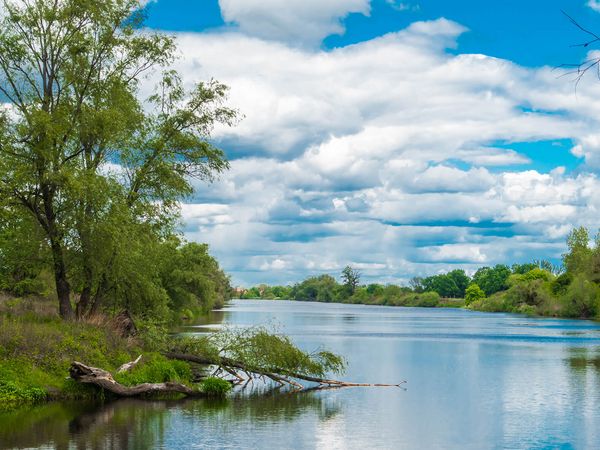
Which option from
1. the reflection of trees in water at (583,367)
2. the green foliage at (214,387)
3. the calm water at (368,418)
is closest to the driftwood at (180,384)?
the green foliage at (214,387)

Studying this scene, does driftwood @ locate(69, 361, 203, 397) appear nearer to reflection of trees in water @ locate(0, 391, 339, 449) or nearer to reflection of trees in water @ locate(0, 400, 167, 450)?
reflection of trees in water @ locate(0, 391, 339, 449)

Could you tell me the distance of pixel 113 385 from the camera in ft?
103

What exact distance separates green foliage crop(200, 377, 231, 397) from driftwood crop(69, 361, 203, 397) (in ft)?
1.82

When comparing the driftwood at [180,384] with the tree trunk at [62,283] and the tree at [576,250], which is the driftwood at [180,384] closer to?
the tree trunk at [62,283]

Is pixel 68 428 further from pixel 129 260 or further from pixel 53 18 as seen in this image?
pixel 53 18

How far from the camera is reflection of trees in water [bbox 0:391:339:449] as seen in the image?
940 inches

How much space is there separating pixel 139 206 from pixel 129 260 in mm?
3395

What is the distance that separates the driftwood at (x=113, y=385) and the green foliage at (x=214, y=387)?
55cm

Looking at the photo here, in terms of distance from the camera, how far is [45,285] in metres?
53.0

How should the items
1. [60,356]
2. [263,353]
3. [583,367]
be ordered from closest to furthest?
[60,356] < [263,353] < [583,367]

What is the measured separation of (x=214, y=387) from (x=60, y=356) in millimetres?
7060

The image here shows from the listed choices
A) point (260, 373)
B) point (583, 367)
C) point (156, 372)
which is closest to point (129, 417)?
point (156, 372)

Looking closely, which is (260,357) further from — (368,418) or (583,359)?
(583,359)

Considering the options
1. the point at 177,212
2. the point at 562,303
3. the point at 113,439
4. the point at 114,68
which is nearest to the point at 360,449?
the point at 113,439
